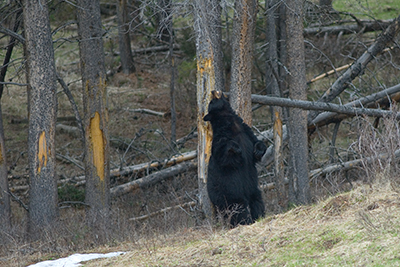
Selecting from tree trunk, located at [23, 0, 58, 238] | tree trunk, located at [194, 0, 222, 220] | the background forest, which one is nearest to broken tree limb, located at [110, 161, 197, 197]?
the background forest

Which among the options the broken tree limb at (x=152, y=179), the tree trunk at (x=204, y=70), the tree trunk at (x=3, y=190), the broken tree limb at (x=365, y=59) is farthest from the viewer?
the broken tree limb at (x=152, y=179)

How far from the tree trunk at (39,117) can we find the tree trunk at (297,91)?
5.09 m

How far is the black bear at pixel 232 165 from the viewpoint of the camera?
7992 mm

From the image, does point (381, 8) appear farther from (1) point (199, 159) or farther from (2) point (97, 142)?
(1) point (199, 159)

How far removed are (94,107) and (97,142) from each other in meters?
0.80

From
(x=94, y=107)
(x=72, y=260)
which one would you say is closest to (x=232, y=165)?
(x=72, y=260)

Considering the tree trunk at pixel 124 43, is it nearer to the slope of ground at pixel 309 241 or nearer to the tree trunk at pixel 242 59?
the tree trunk at pixel 242 59

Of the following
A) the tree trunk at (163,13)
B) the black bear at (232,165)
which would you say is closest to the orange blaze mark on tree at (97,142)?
the tree trunk at (163,13)

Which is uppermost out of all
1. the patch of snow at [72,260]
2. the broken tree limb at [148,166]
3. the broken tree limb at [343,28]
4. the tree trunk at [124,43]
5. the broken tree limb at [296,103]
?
the tree trunk at [124,43]

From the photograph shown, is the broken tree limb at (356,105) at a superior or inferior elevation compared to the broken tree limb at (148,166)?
superior

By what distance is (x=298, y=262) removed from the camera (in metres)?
4.80

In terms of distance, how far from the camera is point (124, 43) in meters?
20.4

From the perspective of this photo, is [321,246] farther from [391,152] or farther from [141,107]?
[141,107]

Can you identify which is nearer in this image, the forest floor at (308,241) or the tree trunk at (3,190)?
the forest floor at (308,241)
